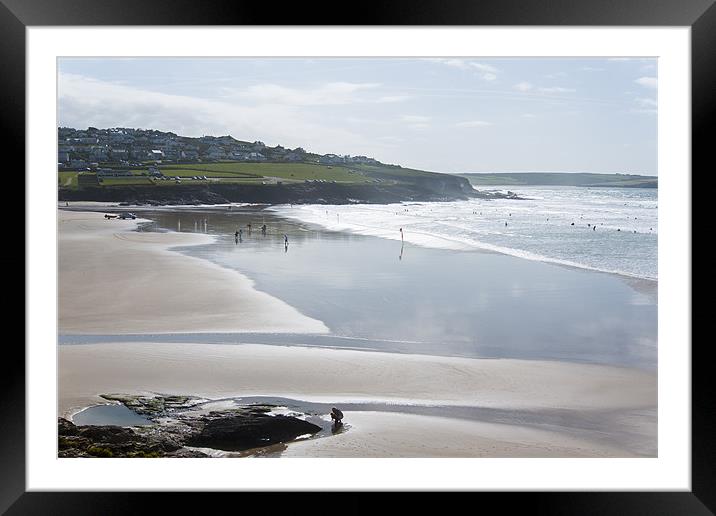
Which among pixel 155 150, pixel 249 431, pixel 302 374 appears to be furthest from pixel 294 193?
pixel 249 431

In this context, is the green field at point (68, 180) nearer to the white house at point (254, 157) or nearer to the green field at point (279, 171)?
the green field at point (279, 171)

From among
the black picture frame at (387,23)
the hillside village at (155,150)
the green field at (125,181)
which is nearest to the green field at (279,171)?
the hillside village at (155,150)

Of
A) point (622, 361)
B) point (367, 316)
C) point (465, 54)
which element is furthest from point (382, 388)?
point (465, 54)

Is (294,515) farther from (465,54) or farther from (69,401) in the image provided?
(69,401)

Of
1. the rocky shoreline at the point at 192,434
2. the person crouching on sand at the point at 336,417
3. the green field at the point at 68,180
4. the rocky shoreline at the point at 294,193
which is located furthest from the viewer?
the rocky shoreline at the point at 294,193

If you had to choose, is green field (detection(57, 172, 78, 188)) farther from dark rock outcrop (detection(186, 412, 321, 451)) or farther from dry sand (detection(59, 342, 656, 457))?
dark rock outcrop (detection(186, 412, 321, 451))

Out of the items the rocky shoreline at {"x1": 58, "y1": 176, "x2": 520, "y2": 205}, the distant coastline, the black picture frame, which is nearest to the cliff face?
the rocky shoreline at {"x1": 58, "y1": 176, "x2": 520, "y2": 205}
